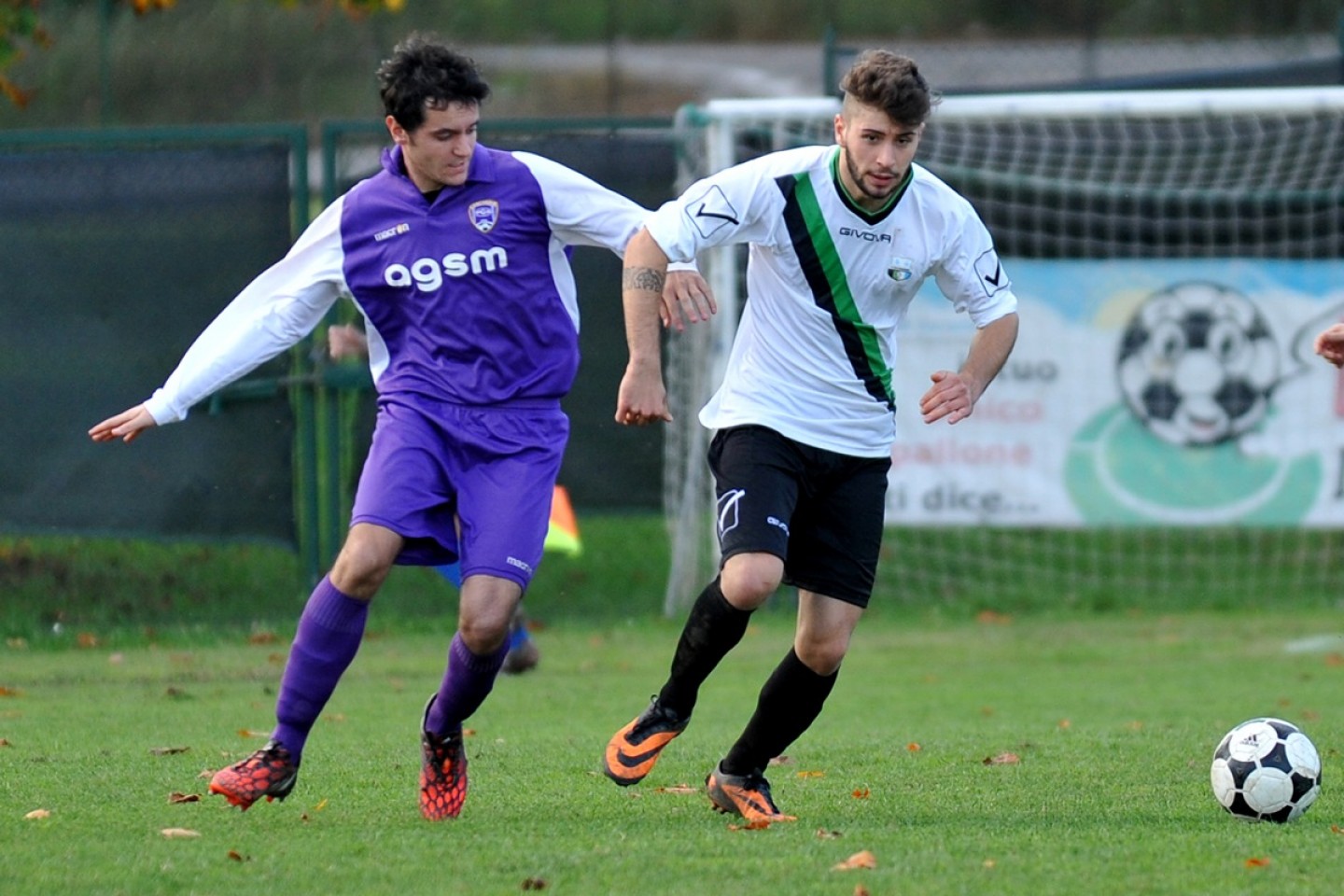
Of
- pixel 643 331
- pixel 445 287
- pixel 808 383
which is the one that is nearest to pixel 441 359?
pixel 445 287

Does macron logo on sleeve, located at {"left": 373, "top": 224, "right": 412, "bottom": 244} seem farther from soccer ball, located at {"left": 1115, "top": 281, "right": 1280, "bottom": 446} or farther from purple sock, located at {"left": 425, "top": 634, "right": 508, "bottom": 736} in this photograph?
soccer ball, located at {"left": 1115, "top": 281, "right": 1280, "bottom": 446}

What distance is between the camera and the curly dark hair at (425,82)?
5258 millimetres

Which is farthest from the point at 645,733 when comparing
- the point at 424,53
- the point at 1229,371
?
the point at 1229,371

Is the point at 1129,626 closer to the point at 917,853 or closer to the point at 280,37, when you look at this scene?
the point at 917,853

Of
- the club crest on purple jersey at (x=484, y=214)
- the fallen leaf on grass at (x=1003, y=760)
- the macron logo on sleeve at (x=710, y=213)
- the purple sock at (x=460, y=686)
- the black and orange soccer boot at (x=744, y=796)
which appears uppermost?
the macron logo on sleeve at (x=710, y=213)

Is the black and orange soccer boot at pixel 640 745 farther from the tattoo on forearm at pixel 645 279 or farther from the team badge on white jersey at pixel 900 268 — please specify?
the team badge on white jersey at pixel 900 268

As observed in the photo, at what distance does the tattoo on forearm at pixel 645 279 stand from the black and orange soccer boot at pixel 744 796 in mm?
1379

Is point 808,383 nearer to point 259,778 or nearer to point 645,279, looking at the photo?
point 645,279

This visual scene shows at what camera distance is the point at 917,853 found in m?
4.75

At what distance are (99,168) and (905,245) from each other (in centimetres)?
656

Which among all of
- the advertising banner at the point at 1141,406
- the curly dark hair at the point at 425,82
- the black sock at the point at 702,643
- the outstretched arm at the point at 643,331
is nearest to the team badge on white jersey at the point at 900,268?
the outstretched arm at the point at 643,331

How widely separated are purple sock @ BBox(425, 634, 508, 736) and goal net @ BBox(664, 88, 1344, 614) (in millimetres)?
6019

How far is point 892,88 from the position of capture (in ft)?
16.5

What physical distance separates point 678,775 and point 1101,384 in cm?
650
